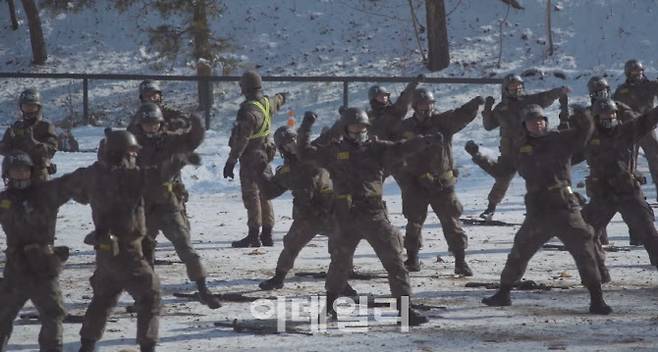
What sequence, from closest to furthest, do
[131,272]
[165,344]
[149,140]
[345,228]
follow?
[131,272], [165,344], [345,228], [149,140]

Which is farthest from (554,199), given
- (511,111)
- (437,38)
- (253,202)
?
(437,38)

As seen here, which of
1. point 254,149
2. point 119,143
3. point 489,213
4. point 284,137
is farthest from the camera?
point 489,213

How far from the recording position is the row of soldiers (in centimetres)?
962

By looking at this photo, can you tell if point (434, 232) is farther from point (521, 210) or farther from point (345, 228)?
point (345, 228)

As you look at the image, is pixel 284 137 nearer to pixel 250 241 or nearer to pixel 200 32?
pixel 250 241

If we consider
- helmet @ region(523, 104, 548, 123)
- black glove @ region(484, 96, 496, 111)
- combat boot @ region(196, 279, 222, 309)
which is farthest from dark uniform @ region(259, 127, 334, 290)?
black glove @ region(484, 96, 496, 111)

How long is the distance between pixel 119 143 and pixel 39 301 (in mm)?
1250

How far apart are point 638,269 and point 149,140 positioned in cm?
522

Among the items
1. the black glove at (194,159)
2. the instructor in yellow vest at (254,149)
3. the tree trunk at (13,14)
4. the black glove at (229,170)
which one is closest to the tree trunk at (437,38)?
the tree trunk at (13,14)

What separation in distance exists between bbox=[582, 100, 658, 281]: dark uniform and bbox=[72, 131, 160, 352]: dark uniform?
492cm

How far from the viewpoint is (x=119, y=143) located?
32.1 ft

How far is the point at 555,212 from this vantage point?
11.4m

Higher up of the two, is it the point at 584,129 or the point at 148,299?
the point at 584,129

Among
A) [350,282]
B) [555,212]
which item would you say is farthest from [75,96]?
[555,212]
